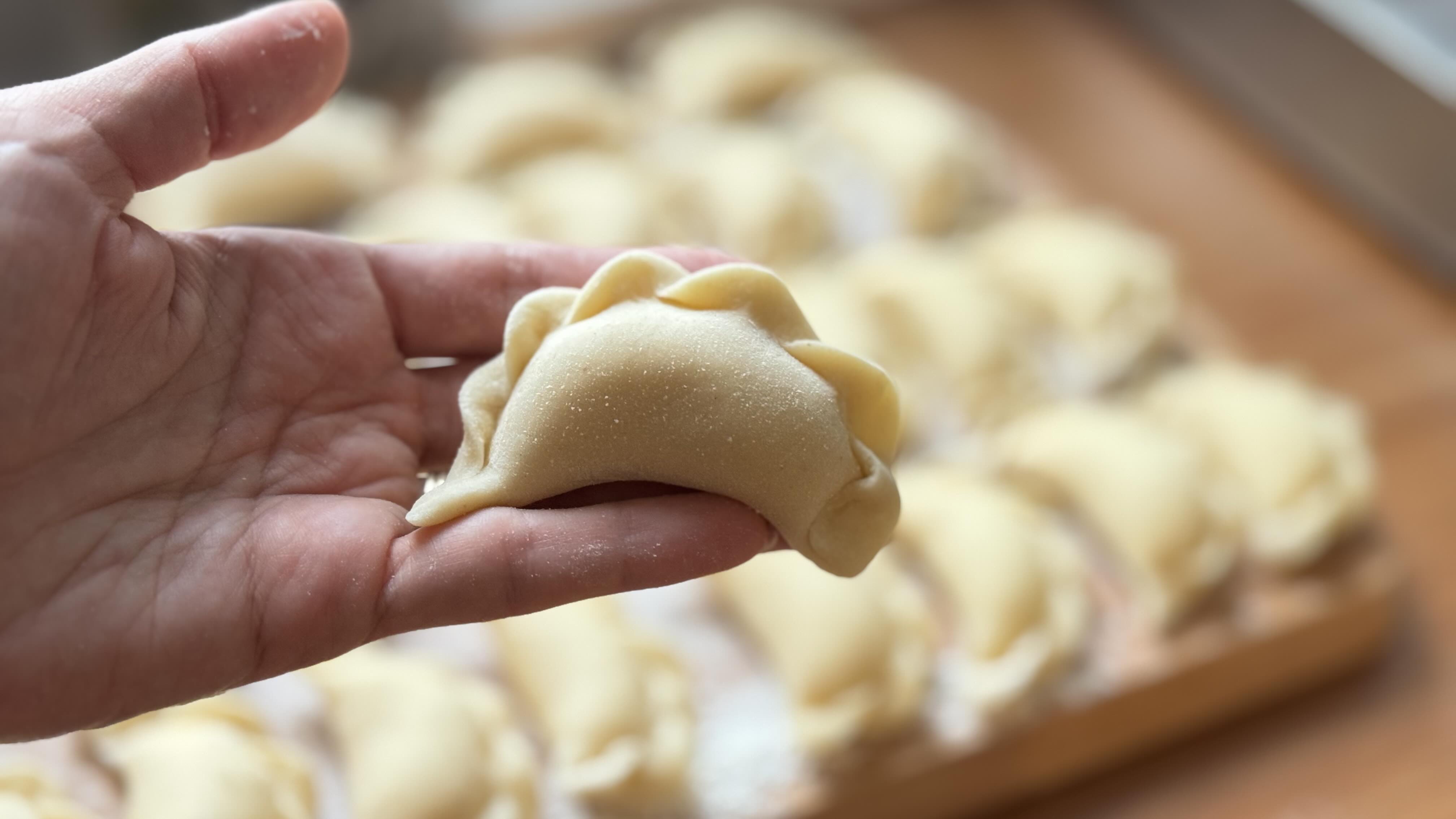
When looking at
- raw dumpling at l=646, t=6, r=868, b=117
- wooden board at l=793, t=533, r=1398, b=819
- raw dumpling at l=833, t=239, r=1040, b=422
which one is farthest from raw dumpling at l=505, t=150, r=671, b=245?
wooden board at l=793, t=533, r=1398, b=819

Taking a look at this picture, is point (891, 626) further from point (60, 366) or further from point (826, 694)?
point (60, 366)

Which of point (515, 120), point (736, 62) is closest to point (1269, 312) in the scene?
point (736, 62)

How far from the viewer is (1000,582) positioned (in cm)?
150

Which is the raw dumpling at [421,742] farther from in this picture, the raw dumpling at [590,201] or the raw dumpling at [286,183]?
the raw dumpling at [286,183]

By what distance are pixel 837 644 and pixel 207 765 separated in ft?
2.33

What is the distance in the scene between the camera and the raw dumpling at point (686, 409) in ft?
3.40

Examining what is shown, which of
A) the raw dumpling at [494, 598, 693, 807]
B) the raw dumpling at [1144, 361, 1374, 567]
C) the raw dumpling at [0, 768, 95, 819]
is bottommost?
the raw dumpling at [0, 768, 95, 819]

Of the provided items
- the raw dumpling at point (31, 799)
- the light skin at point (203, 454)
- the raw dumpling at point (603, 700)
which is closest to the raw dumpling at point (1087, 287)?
the raw dumpling at point (603, 700)

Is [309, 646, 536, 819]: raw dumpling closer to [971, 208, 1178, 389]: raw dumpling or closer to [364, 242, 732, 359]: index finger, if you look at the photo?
[364, 242, 732, 359]: index finger

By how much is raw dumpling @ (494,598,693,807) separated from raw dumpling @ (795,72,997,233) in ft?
3.25

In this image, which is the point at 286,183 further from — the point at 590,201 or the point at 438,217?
the point at 590,201

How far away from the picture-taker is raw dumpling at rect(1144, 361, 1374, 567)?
163 centimetres

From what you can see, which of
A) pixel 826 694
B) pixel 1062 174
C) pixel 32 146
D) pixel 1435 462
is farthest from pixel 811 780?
pixel 1062 174

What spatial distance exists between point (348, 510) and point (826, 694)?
0.66 m
